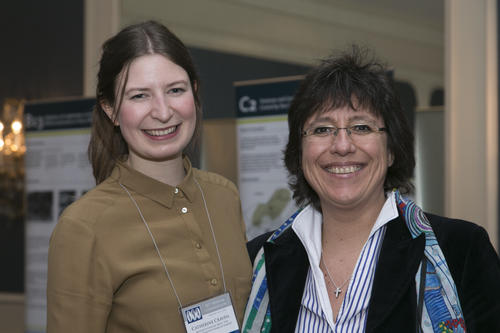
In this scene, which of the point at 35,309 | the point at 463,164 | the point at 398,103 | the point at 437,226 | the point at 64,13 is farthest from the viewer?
the point at 64,13

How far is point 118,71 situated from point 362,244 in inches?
35.9

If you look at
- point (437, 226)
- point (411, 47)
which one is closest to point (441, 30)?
point (411, 47)

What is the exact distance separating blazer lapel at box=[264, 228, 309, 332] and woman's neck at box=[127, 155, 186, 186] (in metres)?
0.38

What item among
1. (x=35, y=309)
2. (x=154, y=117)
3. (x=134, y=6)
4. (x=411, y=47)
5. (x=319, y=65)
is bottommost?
(x=35, y=309)

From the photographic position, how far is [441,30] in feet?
11.9

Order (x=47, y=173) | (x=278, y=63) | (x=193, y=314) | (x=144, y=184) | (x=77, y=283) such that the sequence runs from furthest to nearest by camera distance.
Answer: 1. (x=47, y=173)
2. (x=278, y=63)
3. (x=144, y=184)
4. (x=193, y=314)
5. (x=77, y=283)

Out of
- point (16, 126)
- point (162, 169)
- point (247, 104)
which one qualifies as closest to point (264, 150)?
point (247, 104)

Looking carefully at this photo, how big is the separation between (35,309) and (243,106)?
7.35 feet

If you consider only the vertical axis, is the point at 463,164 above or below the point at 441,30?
below

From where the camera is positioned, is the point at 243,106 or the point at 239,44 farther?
the point at 239,44

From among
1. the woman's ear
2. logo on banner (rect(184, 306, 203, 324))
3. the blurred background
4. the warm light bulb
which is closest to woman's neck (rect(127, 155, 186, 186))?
the woman's ear

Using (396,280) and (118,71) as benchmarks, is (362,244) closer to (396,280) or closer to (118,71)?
(396,280)

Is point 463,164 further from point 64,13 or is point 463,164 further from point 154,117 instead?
point 64,13

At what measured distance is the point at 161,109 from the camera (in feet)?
5.99
